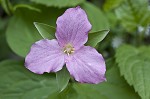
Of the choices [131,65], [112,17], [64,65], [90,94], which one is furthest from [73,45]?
[112,17]

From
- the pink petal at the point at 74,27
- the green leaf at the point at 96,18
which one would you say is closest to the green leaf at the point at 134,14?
the green leaf at the point at 96,18

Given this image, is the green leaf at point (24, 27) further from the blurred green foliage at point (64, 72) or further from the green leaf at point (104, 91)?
the green leaf at point (104, 91)

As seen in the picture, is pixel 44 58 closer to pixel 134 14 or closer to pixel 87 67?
pixel 87 67

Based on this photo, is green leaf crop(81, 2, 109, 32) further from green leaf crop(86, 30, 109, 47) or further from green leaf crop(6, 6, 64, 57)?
green leaf crop(86, 30, 109, 47)

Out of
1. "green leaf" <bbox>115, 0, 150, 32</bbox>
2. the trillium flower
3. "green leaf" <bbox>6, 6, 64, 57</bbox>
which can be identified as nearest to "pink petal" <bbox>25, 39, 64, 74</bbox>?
the trillium flower

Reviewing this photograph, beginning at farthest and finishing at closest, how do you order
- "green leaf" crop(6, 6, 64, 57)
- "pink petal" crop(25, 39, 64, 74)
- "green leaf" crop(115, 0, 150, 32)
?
"green leaf" crop(115, 0, 150, 32) → "green leaf" crop(6, 6, 64, 57) → "pink petal" crop(25, 39, 64, 74)

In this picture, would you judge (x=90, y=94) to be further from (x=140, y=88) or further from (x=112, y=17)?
(x=112, y=17)
